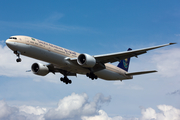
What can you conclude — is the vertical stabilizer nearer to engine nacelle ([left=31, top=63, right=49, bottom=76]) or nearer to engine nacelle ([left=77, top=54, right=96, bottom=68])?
engine nacelle ([left=77, top=54, right=96, bottom=68])

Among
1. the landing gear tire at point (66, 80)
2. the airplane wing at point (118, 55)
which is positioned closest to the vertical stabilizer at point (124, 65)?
the airplane wing at point (118, 55)

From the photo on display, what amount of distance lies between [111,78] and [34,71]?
40.3ft

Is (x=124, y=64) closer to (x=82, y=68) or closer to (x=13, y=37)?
(x=82, y=68)

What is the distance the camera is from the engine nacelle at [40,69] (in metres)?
32.9

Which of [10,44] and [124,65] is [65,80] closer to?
[124,65]

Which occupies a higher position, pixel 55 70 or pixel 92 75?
pixel 55 70

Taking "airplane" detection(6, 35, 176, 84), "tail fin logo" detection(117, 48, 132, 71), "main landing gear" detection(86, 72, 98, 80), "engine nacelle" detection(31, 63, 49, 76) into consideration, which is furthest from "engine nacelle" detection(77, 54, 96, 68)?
"tail fin logo" detection(117, 48, 132, 71)

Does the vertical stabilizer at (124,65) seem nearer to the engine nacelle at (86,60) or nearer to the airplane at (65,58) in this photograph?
the airplane at (65,58)

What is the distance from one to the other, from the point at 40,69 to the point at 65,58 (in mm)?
5386

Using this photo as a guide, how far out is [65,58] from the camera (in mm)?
29641

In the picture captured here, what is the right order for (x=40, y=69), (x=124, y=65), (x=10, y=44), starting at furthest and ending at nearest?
(x=124, y=65), (x=40, y=69), (x=10, y=44)

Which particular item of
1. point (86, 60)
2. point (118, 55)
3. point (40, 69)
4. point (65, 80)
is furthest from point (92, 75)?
point (40, 69)

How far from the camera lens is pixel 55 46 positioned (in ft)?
96.5

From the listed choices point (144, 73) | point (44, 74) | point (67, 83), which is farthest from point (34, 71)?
point (144, 73)
